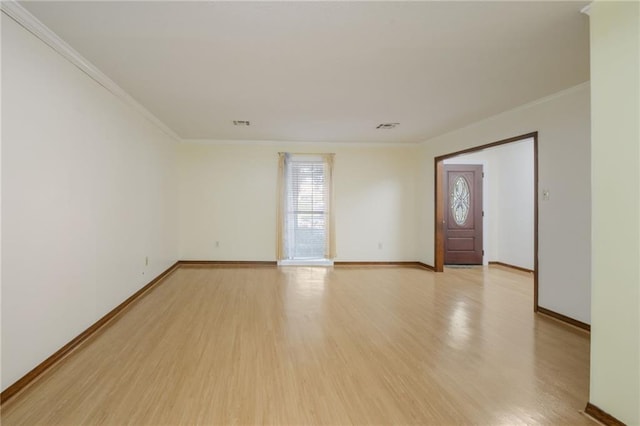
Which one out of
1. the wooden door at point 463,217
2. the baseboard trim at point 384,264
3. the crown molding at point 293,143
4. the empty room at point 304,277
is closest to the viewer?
the empty room at point 304,277

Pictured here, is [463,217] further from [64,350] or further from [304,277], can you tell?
[64,350]

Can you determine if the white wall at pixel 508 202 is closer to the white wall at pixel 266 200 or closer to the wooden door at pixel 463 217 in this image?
the wooden door at pixel 463 217

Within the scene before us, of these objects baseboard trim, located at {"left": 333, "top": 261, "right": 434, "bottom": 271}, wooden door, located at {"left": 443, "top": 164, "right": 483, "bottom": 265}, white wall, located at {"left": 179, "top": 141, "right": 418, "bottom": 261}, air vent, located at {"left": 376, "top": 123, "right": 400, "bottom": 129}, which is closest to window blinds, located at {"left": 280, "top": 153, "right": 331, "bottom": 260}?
white wall, located at {"left": 179, "top": 141, "right": 418, "bottom": 261}

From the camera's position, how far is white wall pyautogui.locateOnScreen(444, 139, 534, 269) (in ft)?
20.2

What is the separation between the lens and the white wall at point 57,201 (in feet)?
6.48

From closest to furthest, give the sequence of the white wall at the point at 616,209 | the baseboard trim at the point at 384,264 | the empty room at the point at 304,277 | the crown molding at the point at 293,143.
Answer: the white wall at the point at 616,209
the empty room at the point at 304,277
the crown molding at the point at 293,143
the baseboard trim at the point at 384,264

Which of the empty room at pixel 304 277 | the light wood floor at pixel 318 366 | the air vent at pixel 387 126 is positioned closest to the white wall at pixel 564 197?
the empty room at pixel 304 277

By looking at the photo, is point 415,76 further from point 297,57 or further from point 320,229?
point 320,229

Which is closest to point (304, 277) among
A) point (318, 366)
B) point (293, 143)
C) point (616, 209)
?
point (293, 143)

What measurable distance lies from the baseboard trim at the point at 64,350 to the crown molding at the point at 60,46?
2.26 metres

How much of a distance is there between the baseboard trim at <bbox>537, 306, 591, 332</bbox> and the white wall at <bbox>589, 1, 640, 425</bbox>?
1.64 m

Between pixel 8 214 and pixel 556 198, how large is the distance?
473cm

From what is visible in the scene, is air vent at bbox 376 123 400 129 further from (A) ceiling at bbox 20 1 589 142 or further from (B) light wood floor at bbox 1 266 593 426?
(B) light wood floor at bbox 1 266 593 426

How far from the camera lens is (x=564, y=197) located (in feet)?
11.2
